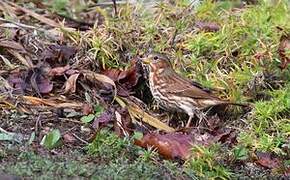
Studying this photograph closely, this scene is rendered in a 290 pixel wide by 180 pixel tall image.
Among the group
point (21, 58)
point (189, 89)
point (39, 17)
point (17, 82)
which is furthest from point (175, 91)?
point (39, 17)

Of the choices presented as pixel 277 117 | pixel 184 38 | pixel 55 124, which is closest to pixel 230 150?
pixel 277 117

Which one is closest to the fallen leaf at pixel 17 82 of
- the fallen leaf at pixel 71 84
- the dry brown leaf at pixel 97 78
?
the fallen leaf at pixel 71 84

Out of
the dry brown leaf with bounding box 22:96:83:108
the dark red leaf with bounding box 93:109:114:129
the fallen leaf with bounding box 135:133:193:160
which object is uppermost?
the fallen leaf with bounding box 135:133:193:160

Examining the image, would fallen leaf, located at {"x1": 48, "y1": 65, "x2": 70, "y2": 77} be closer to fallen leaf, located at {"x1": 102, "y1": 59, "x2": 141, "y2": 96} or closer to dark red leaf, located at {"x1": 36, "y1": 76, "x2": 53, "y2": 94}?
dark red leaf, located at {"x1": 36, "y1": 76, "x2": 53, "y2": 94}

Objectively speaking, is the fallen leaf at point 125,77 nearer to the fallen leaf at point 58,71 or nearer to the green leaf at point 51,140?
the fallen leaf at point 58,71

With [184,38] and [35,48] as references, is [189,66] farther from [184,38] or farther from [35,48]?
[35,48]

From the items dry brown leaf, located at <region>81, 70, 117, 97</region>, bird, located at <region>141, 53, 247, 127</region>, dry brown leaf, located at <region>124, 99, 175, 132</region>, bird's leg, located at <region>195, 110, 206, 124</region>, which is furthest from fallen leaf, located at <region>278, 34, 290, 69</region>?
dry brown leaf, located at <region>81, 70, 117, 97</region>
